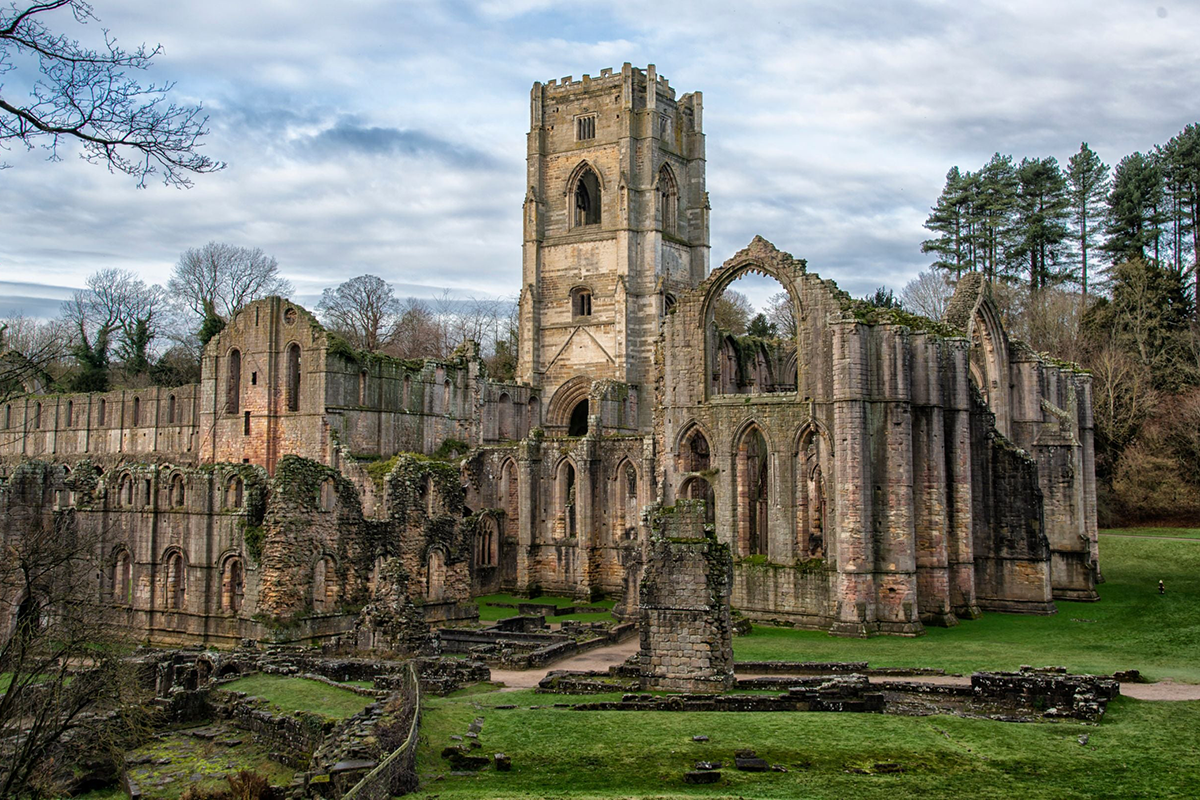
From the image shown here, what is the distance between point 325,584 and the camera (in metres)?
26.2

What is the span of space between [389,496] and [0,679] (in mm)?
10265

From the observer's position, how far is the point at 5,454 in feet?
158

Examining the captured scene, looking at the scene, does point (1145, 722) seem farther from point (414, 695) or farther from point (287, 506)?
point (287, 506)

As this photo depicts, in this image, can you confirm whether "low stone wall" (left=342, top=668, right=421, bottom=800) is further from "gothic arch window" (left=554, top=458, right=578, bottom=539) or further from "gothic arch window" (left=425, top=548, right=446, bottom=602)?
"gothic arch window" (left=554, top=458, right=578, bottom=539)

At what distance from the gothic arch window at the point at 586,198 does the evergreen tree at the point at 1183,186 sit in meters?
30.1

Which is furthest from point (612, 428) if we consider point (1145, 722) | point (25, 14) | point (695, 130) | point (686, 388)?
point (25, 14)

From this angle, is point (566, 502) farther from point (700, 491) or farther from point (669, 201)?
point (669, 201)

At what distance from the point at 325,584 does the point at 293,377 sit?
1065 cm

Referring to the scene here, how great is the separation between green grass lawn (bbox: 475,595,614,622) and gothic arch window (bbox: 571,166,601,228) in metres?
21.6

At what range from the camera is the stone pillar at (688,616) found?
17.5m

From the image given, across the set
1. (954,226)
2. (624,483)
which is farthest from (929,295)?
(624,483)

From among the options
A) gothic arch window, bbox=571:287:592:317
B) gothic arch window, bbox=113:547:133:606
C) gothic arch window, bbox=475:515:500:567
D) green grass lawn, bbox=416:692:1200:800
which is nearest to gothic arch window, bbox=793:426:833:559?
green grass lawn, bbox=416:692:1200:800

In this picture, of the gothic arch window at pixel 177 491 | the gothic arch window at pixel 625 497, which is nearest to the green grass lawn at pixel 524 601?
the gothic arch window at pixel 625 497

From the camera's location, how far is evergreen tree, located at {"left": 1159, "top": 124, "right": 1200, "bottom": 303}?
52906 millimetres
